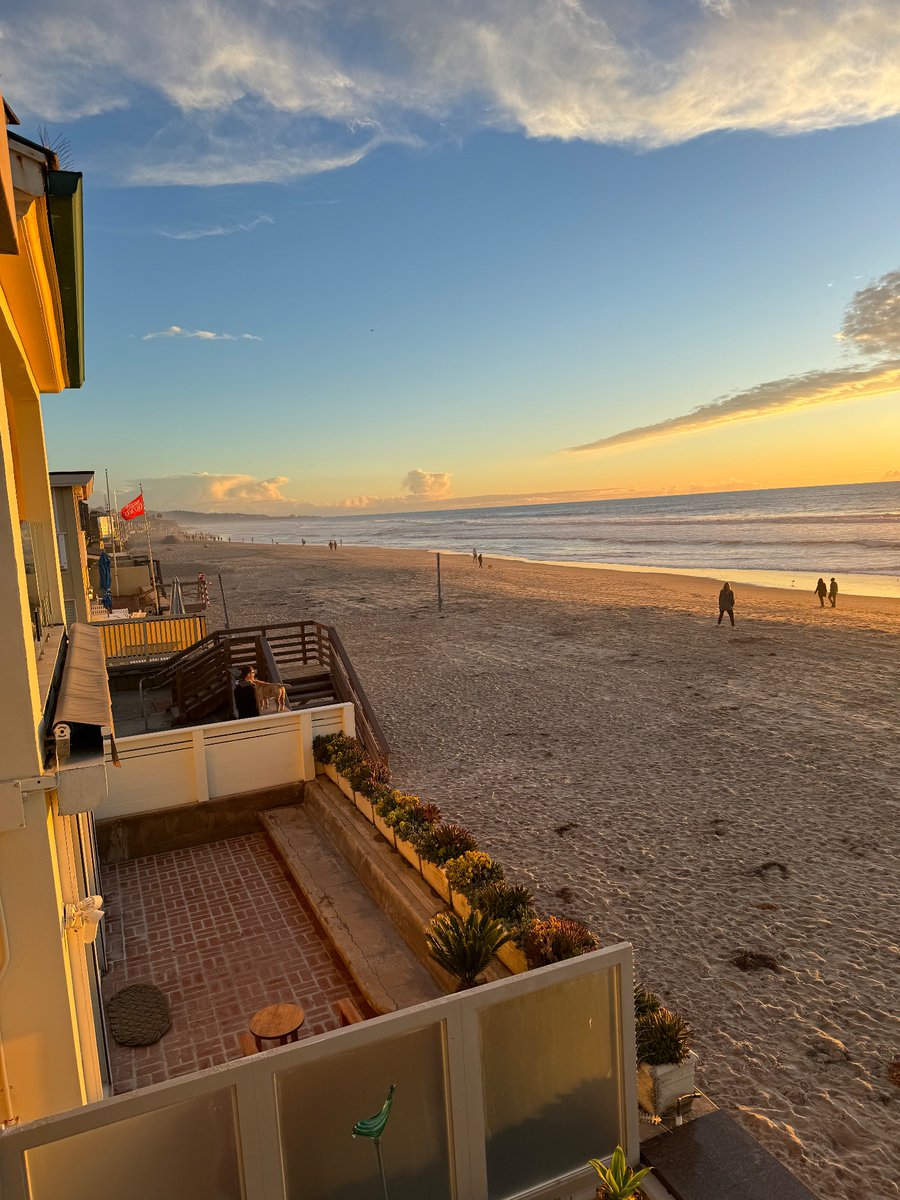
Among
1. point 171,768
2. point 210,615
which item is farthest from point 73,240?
point 210,615

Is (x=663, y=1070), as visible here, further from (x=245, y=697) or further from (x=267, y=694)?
(x=245, y=697)

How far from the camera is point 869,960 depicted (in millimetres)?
8352

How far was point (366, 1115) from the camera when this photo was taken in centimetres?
A: 386

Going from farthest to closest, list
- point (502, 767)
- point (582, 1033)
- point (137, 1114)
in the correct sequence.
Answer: point (502, 767) < point (582, 1033) < point (137, 1114)

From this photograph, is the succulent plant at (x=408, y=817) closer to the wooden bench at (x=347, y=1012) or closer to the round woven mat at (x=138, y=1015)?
the wooden bench at (x=347, y=1012)

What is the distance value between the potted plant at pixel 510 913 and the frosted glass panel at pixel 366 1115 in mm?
3102

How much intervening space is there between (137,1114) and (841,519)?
108m

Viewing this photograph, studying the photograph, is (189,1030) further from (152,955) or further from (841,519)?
(841,519)

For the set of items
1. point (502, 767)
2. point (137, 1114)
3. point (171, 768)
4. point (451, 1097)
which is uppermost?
point (137, 1114)

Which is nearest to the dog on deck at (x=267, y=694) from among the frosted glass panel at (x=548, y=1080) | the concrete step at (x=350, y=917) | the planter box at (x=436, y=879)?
Answer: the concrete step at (x=350, y=917)

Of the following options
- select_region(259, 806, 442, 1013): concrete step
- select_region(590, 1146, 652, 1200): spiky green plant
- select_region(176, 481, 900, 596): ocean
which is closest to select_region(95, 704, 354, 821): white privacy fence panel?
select_region(259, 806, 442, 1013): concrete step

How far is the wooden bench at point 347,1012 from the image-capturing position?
7.17 metres

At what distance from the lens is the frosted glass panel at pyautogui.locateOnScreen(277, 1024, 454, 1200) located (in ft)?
12.2

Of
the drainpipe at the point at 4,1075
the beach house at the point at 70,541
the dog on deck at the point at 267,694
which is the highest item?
the beach house at the point at 70,541
